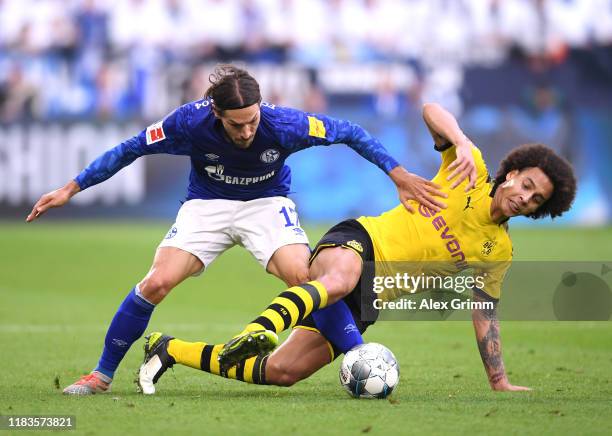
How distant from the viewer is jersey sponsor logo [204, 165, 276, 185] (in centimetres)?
714

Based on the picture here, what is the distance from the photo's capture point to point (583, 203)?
24.3 m

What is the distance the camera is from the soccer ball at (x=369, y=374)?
6.40 metres

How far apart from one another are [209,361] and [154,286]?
597mm

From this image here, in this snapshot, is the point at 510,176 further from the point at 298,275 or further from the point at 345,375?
the point at 345,375

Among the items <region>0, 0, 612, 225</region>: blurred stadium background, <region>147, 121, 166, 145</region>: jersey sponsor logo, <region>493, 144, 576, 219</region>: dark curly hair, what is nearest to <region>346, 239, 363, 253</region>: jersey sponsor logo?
<region>493, 144, 576, 219</region>: dark curly hair

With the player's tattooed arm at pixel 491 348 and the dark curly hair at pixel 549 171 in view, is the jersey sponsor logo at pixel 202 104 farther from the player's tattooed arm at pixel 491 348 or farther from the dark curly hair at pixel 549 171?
the player's tattooed arm at pixel 491 348

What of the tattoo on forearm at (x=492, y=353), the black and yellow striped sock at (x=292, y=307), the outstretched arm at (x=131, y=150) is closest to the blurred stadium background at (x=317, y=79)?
the outstretched arm at (x=131, y=150)

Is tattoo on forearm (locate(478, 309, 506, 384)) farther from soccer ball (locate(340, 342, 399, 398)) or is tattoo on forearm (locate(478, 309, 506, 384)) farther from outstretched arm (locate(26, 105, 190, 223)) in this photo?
outstretched arm (locate(26, 105, 190, 223))

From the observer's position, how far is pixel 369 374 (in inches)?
252

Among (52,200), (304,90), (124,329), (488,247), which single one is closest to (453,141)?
(488,247)

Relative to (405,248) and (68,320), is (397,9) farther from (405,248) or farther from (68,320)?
(405,248)

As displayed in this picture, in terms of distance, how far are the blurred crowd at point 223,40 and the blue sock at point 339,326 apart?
16785 millimetres

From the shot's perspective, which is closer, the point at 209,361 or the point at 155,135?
the point at 209,361

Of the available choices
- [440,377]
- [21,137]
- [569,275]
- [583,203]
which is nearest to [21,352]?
[440,377]
